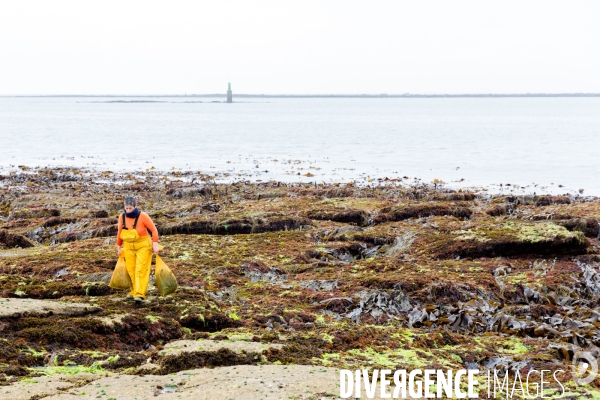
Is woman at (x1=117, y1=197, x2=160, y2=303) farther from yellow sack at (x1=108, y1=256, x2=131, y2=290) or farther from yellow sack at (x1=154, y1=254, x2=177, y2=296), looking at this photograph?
yellow sack at (x1=154, y1=254, x2=177, y2=296)

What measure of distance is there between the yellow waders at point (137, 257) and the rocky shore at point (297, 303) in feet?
0.90

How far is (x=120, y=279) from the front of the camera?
872 cm

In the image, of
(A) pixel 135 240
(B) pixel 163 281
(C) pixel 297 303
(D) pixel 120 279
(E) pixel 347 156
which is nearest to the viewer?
(B) pixel 163 281

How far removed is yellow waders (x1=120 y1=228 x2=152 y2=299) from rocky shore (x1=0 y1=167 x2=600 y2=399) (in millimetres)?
274

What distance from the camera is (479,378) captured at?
20.0ft

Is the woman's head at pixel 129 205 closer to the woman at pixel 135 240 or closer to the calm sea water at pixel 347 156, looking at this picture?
the woman at pixel 135 240

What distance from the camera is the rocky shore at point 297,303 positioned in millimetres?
6008

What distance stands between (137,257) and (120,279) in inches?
16.3

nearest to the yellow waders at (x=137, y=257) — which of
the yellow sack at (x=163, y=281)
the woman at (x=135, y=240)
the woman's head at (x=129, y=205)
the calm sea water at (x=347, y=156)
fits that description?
the woman at (x=135, y=240)

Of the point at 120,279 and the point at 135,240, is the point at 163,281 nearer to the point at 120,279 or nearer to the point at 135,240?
the point at 120,279

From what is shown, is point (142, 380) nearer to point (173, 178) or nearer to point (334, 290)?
point (334, 290)

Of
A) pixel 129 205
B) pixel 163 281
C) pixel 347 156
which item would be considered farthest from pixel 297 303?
pixel 347 156

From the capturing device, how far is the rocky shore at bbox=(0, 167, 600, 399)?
601 centimetres

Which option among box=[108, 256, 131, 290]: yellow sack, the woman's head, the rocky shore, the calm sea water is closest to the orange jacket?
the woman's head
